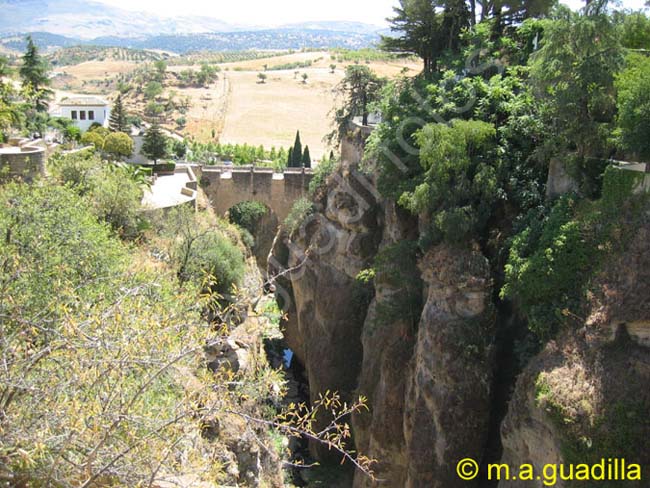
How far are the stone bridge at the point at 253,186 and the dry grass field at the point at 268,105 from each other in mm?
23398

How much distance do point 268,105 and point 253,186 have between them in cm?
6195

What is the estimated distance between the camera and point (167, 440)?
24.1ft

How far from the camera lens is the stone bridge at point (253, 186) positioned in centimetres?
3762

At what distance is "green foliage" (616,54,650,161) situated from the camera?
13.2 m

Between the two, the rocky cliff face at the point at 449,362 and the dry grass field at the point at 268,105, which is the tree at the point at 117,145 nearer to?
the rocky cliff face at the point at 449,362

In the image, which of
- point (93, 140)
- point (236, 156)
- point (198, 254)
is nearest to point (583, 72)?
point (198, 254)

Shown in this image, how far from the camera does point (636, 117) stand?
13.4 metres

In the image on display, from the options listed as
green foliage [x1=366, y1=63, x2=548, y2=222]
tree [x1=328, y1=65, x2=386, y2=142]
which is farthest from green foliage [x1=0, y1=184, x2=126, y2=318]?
tree [x1=328, y1=65, x2=386, y2=142]

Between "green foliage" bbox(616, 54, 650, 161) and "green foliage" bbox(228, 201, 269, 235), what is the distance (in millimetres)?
27595

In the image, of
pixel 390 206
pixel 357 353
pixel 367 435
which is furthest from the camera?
pixel 357 353

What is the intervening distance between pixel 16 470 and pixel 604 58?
1432cm

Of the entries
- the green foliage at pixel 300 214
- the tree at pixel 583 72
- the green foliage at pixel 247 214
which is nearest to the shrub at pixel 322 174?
the green foliage at pixel 300 214

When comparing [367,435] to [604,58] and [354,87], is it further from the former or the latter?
[354,87]

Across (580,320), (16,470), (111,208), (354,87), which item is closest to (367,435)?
(580,320)
